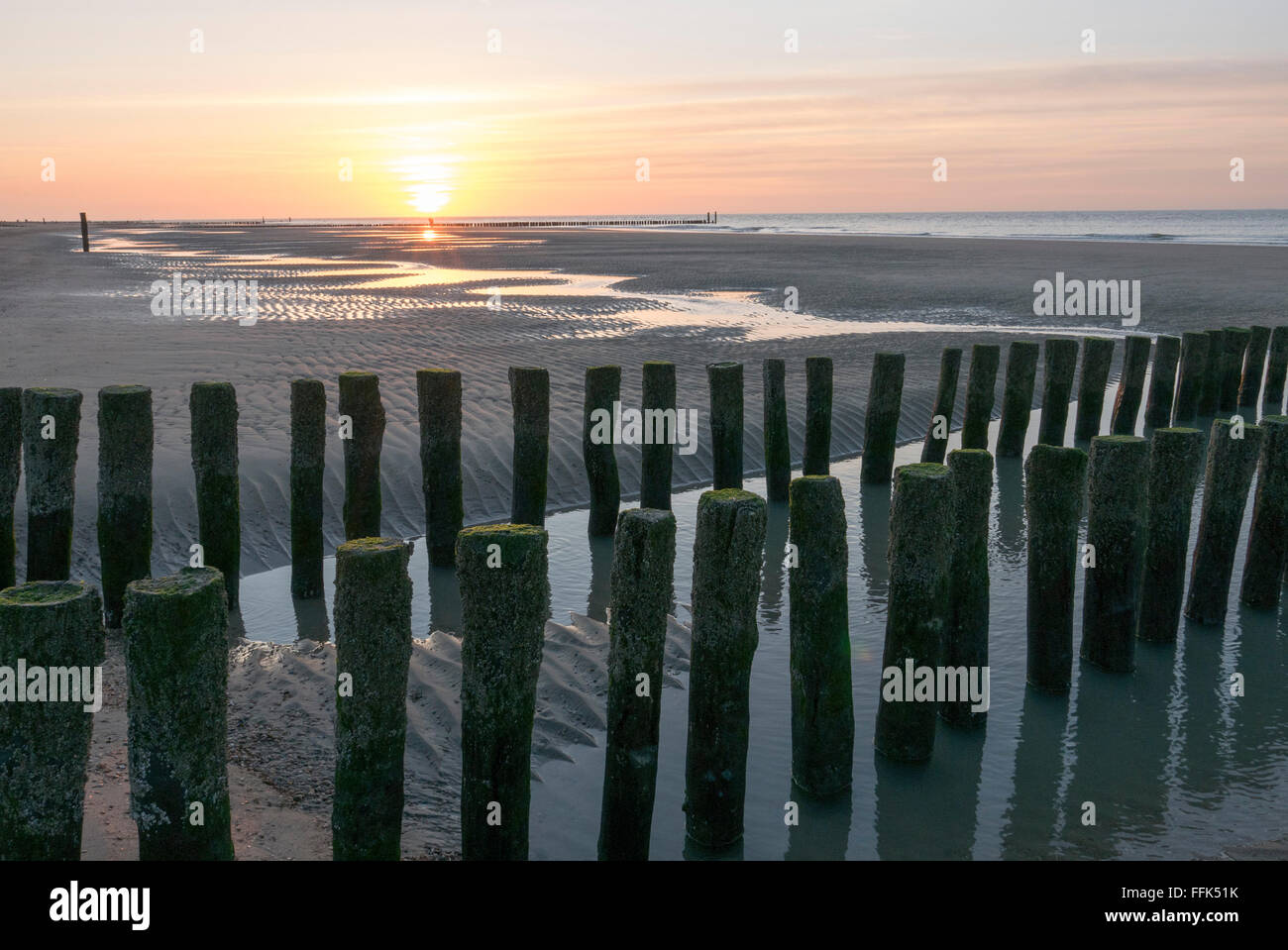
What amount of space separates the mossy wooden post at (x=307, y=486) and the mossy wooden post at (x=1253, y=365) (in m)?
13.9

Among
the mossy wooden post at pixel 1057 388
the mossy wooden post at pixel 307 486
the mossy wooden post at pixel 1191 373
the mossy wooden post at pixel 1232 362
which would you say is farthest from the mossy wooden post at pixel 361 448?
the mossy wooden post at pixel 1232 362

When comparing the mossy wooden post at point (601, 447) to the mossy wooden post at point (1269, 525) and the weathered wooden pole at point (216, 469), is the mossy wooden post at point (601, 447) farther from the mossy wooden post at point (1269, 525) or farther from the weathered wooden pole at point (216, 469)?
the mossy wooden post at point (1269, 525)

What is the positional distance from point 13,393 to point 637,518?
4878 mm

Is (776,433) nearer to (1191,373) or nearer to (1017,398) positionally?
(1017,398)

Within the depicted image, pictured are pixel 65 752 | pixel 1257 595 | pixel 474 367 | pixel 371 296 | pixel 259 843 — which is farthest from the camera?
pixel 371 296

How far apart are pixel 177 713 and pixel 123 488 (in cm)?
401

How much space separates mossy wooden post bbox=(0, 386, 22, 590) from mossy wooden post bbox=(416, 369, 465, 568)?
283 cm

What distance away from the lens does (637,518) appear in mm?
4578

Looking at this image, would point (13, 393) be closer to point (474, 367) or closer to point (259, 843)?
point (259, 843)

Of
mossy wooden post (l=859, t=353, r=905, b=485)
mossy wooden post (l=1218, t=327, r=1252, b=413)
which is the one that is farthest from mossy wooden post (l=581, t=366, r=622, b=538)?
mossy wooden post (l=1218, t=327, r=1252, b=413)

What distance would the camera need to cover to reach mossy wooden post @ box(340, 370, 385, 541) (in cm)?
803

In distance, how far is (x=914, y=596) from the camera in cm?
548
